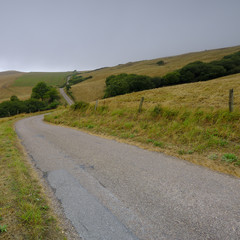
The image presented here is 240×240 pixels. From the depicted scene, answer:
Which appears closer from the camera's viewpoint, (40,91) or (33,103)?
(33,103)

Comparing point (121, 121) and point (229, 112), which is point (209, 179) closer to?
point (229, 112)

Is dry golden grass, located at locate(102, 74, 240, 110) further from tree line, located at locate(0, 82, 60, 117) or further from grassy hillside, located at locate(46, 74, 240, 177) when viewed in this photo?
tree line, located at locate(0, 82, 60, 117)

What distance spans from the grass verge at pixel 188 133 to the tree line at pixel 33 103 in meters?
47.9

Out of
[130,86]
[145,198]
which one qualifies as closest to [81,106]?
[145,198]

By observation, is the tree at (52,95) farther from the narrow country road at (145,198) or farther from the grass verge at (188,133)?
the narrow country road at (145,198)

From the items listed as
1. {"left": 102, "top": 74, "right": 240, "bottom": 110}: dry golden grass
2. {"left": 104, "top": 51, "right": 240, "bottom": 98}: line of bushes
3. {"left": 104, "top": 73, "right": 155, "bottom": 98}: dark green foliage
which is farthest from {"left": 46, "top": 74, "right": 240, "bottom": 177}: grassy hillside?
{"left": 104, "top": 51, "right": 240, "bottom": 98}: line of bushes

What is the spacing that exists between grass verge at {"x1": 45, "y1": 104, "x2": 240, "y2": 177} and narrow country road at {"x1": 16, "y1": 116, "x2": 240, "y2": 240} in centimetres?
76

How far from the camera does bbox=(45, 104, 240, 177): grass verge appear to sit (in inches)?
201

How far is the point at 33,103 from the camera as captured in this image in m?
54.1

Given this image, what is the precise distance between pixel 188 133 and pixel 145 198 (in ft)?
15.5

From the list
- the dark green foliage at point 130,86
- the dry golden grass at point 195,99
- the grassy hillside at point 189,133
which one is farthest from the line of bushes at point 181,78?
the grassy hillside at point 189,133

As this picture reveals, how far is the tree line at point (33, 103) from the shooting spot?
158 ft

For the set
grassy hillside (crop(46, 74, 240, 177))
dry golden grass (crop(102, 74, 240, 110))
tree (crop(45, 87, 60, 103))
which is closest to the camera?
grassy hillside (crop(46, 74, 240, 177))

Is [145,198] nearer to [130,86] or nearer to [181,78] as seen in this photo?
[130,86]
